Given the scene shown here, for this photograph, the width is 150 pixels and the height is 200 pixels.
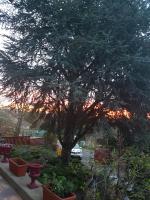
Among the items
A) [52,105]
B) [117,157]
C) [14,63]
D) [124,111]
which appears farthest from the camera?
[52,105]

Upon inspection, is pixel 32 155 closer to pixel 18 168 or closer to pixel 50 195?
pixel 18 168

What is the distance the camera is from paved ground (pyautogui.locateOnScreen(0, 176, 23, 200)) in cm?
595

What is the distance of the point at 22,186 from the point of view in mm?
6281

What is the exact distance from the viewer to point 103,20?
7465mm

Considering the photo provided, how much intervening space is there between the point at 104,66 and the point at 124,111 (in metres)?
1.83

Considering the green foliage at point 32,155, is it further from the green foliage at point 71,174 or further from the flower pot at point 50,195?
the flower pot at point 50,195

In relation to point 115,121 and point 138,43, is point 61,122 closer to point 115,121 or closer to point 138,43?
point 115,121

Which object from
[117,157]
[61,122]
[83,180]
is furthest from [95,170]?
[61,122]

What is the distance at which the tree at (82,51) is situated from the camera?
7246mm

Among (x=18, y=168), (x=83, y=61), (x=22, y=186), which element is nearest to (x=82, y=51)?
(x=83, y=61)

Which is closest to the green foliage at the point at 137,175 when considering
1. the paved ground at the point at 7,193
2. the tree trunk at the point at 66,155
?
the paved ground at the point at 7,193

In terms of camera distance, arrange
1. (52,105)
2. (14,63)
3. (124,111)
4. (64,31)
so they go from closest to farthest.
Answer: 1. (64,31)
2. (14,63)
3. (124,111)
4. (52,105)

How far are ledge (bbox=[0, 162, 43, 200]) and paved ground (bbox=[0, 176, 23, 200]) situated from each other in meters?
0.08

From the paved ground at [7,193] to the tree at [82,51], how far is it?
2298 millimetres
